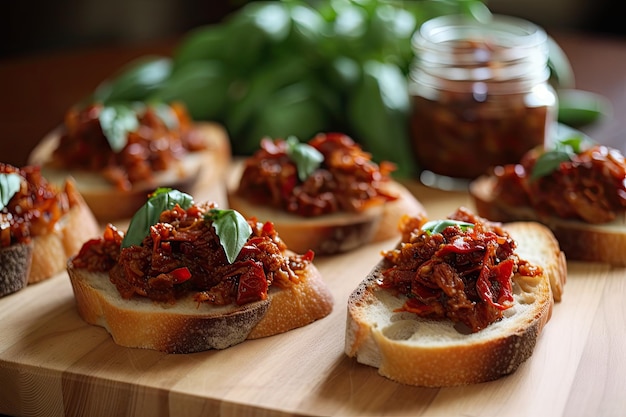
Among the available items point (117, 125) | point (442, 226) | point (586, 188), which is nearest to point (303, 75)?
point (117, 125)

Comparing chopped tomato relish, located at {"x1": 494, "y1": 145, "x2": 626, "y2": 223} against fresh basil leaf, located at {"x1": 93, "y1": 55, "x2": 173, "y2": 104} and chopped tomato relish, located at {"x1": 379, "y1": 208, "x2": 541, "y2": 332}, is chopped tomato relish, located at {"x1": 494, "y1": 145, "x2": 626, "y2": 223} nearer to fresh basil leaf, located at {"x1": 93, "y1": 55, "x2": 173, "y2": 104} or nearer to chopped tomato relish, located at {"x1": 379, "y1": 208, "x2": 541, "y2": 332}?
chopped tomato relish, located at {"x1": 379, "y1": 208, "x2": 541, "y2": 332}

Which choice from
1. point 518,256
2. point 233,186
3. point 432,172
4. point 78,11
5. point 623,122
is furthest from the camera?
point 78,11

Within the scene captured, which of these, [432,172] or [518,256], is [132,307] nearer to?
[518,256]

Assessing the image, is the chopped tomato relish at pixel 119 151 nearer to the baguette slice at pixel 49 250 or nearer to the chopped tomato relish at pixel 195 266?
the baguette slice at pixel 49 250

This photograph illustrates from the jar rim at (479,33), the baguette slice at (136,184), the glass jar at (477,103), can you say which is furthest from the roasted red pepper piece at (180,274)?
the jar rim at (479,33)

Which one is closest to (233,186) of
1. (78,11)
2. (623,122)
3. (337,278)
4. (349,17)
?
(337,278)

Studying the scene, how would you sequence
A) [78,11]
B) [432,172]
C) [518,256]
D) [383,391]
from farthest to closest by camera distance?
[78,11]
[432,172]
[518,256]
[383,391]

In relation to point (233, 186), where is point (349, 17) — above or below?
above

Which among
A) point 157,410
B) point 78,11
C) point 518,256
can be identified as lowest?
point 78,11
